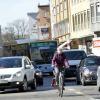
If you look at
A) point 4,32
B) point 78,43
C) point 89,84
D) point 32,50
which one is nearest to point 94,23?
point 78,43

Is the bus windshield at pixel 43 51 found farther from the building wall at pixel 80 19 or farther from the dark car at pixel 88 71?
the building wall at pixel 80 19

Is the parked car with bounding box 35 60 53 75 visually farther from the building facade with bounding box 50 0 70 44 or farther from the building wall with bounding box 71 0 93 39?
the building facade with bounding box 50 0 70 44

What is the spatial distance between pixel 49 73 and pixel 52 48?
218cm

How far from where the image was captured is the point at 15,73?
24312 millimetres

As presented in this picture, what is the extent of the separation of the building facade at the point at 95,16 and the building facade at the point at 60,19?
15913mm

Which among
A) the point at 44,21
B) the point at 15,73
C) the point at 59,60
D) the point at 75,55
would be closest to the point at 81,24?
the point at 75,55

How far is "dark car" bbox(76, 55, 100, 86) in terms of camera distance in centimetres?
2784

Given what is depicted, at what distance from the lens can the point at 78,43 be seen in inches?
3098

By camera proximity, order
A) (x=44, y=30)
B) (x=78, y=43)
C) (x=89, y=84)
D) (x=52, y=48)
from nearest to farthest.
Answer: (x=89, y=84), (x=52, y=48), (x=78, y=43), (x=44, y=30)

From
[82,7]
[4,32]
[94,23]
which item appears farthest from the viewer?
[4,32]

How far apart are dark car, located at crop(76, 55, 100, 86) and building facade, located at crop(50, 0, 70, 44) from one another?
5262 cm

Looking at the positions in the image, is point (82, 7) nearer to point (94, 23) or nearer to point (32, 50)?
point (94, 23)

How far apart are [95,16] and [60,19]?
23.6m

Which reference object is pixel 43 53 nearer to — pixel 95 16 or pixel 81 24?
pixel 95 16
